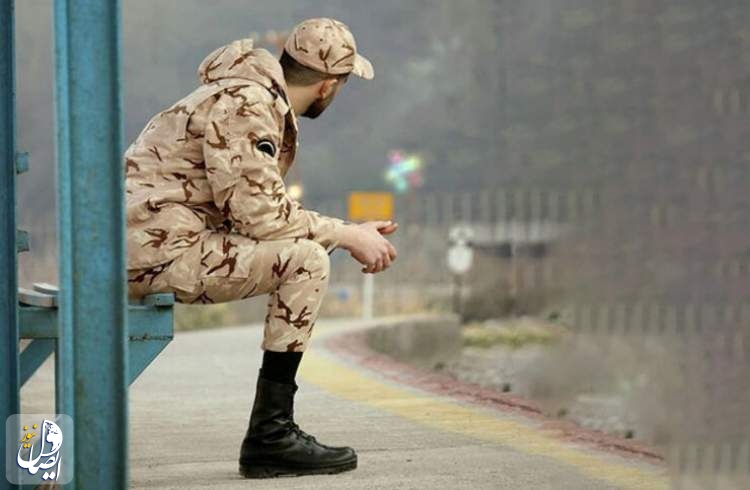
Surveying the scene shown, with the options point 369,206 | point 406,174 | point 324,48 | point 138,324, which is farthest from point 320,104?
point 406,174

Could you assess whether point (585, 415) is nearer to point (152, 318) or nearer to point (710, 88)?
point (710, 88)

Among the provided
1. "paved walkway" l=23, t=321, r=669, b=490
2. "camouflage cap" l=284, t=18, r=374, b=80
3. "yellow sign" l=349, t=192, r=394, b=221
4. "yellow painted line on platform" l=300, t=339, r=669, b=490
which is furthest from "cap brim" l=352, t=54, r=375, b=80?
"yellow sign" l=349, t=192, r=394, b=221

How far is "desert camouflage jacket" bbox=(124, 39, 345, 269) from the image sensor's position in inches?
138

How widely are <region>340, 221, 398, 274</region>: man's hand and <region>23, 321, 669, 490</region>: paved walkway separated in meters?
0.54

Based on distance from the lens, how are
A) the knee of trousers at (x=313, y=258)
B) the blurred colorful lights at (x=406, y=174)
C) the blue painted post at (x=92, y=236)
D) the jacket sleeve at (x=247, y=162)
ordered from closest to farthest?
the blue painted post at (x=92, y=236)
the jacket sleeve at (x=247, y=162)
the knee of trousers at (x=313, y=258)
the blurred colorful lights at (x=406, y=174)

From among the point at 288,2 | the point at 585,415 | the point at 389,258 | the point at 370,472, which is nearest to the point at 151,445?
the point at 370,472

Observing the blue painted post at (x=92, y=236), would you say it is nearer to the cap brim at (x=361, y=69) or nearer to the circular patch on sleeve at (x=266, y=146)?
the circular patch on sleeve at (x=266, y=146)

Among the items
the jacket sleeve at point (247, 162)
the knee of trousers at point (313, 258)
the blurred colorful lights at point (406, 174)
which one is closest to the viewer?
the jacket sleeve at point (247, 162)

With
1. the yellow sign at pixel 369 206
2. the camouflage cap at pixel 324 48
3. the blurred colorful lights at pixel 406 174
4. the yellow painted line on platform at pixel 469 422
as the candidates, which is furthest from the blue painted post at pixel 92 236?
the blurred colorful lights at pixel 406 174

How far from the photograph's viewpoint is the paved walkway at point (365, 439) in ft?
12.6

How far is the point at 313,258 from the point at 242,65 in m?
0.49

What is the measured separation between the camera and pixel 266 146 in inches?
140

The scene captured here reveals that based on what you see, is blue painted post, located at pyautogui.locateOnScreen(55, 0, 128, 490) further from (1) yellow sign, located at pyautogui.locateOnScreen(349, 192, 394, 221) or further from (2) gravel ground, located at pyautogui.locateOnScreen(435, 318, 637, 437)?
(1) yellow sign, located at pyautogui.locateOnScreen(349, 192, 394, 221)

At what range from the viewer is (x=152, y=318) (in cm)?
337
